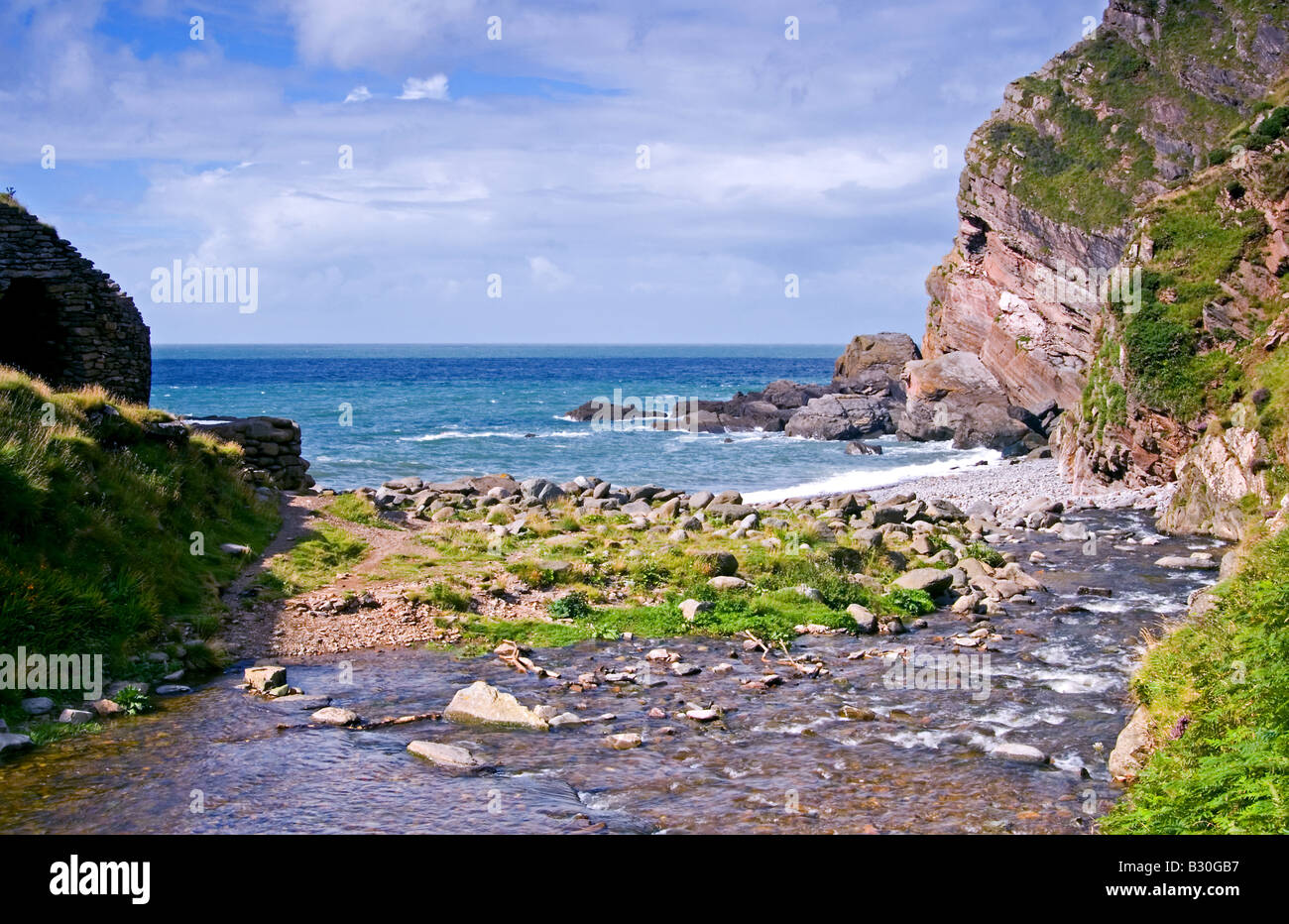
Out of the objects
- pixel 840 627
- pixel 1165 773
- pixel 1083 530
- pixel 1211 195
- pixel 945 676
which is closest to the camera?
pixel 1165 773

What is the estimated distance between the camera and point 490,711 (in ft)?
44.9

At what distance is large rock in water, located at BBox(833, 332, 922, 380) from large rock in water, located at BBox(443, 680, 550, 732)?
78.0 m

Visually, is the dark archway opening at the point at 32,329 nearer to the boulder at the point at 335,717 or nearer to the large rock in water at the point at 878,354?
the boulder at the point at 335,717

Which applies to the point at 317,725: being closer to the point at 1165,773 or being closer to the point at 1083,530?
the point at 1165,773

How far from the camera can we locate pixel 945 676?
52.7 ft

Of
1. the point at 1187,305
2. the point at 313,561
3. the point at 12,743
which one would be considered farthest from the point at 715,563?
the point at 1187,305

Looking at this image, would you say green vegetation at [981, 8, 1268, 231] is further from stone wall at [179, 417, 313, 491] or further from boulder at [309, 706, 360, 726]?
boulder at [309, 706, 360, 726]

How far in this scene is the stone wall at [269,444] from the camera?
91.5 feet

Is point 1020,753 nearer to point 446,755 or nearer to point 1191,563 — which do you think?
point 446,755

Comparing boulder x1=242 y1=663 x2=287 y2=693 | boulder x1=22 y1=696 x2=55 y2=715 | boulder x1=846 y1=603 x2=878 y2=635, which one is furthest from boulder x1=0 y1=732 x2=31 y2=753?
boulder x1=846 y1=603 x2=878 y2=635

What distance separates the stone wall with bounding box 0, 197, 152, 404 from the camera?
24.0m

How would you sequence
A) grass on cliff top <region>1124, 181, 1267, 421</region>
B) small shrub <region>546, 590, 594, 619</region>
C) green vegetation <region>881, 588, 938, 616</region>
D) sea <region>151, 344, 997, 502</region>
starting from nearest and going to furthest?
small shrub <region>546, 590, 594, 619</region> < green vegetation <region>881, 588, 938, 616</region> < grass on cliff top <region>1124, 181, 1267, 421</region> < sea <region>151, 344, 997, 502</region>
